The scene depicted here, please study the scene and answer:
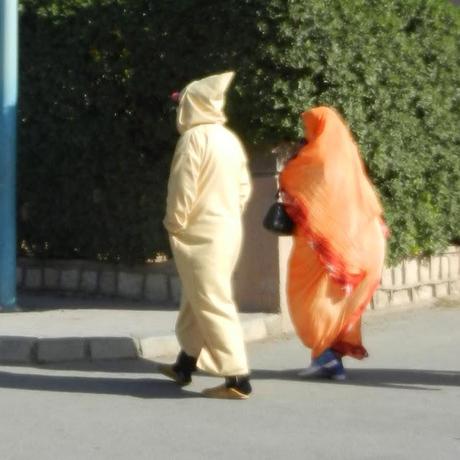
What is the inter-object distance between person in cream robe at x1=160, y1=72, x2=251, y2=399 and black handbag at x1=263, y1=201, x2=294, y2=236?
1.16ft

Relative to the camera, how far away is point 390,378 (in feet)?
26.3

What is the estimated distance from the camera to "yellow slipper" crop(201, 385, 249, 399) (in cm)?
724

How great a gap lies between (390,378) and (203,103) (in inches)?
83.7

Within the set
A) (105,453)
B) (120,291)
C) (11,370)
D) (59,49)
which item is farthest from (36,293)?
(105,453)

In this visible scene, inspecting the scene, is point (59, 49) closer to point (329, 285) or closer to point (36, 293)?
point (36, 293)

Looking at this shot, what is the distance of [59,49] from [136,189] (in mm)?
1306

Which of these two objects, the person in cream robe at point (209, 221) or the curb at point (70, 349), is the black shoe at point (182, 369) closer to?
the person in cream robe at point (209, 221)

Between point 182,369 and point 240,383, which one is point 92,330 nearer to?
point 182,369

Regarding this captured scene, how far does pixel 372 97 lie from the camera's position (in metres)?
9.91

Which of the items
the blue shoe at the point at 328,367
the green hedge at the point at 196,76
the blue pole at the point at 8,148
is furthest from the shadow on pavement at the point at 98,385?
the green hedge at the point at 196,76

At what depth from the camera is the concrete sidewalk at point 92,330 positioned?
339 inches

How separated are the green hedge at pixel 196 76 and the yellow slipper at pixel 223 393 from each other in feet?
8.77

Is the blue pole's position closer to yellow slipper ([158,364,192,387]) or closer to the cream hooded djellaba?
yellow slipper ([158,364,192,387])

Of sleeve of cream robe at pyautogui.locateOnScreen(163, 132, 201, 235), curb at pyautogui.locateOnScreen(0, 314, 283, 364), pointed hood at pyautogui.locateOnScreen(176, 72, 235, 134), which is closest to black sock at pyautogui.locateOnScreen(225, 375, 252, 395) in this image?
sleeve of cream robe at pyautogui.locateOnScreen(163, 132, 201, 235)
